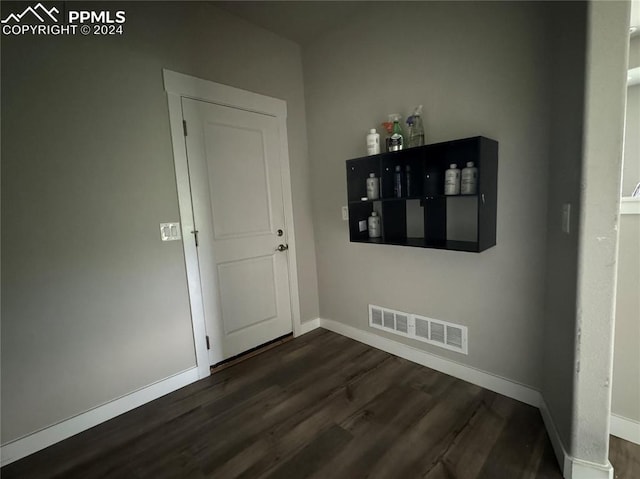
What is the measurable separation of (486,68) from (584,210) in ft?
3.42

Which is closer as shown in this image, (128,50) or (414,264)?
(128,50)

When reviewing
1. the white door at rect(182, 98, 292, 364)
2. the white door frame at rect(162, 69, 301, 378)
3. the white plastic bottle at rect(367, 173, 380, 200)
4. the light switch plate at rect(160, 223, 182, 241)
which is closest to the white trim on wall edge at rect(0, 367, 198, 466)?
the white door frame at rect(162, 69, 301, 378)

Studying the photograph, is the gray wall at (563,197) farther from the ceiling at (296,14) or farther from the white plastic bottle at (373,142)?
the ceiling at (296,14)

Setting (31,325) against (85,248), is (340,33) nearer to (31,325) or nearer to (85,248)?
(85,248)

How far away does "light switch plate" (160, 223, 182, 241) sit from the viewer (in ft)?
6.68

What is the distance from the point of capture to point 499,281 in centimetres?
180

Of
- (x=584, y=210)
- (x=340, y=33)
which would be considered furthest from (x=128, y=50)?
(x=584, y=210)

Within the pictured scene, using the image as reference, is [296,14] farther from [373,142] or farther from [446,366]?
[446,366]

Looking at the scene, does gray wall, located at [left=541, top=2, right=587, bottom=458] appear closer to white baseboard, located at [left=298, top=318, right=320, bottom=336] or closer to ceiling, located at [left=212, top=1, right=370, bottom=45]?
ceiling, located at [left=212, top=1, right=370, bottom=45]

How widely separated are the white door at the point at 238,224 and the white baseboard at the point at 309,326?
188 mm

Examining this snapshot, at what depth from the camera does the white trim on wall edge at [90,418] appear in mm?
1588

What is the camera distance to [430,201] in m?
2.02

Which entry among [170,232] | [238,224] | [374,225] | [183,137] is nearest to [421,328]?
[374,225]

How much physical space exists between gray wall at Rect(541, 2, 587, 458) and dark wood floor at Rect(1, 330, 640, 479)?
312 millimetres
